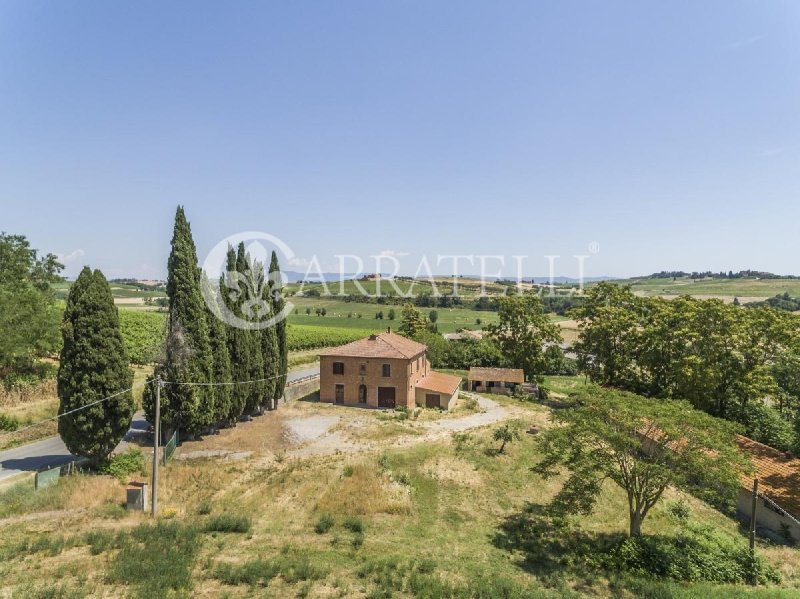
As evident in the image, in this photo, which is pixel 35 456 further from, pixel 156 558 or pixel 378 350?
pixel 378 350

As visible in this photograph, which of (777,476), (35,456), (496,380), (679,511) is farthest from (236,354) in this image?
(777,476)

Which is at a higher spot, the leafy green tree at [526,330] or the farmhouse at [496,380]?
the leafy green tree at [526,330]

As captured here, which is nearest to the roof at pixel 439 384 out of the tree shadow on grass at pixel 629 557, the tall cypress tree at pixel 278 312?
the tall cypress tree at pixel 278 312

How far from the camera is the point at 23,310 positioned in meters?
37.7

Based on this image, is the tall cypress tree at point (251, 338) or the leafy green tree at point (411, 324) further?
the leafy green tree at point (411, 324)

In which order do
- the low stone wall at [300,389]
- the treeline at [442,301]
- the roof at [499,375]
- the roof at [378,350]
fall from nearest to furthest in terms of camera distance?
the roof at [378,350] < the low stone wall at [300,389] < the roof at [499,375] < the treeline at [442,301]

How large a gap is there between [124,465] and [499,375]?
128 ft

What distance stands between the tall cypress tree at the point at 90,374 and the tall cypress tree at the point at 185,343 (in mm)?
3929

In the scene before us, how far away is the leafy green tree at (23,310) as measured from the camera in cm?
3578

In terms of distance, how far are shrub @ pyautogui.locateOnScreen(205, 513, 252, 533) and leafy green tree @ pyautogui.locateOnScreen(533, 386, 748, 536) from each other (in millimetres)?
12996

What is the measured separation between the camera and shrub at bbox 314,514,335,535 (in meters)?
18.0

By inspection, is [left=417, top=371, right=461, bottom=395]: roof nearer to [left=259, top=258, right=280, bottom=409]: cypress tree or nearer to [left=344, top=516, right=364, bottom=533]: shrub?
[left=259, top=258, right=280, bottom=409]: cypress tree

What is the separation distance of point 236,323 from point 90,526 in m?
16.3

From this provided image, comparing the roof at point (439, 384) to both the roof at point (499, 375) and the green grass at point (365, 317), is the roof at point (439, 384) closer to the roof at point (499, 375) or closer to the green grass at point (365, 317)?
the roof at point (499, 375)
